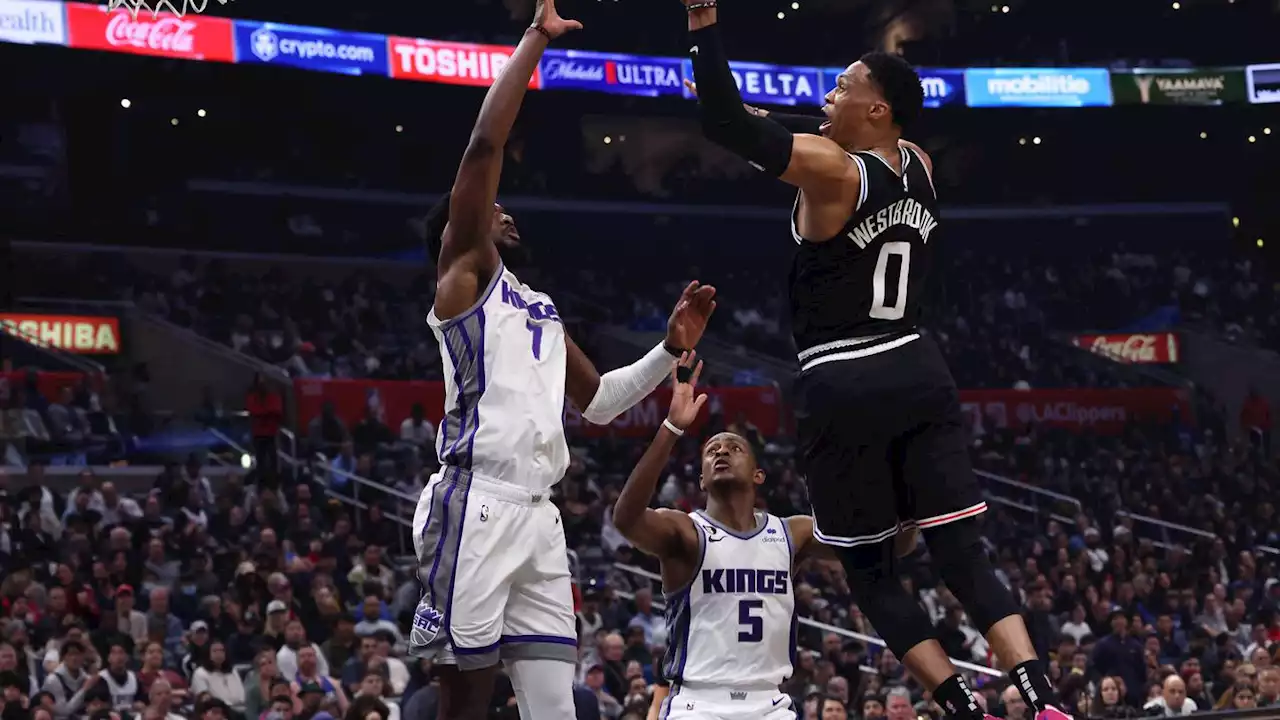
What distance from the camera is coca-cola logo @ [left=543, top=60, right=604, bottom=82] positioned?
26109mm

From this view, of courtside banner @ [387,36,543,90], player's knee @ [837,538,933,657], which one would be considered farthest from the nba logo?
player's knee @ [837,538,933,657]

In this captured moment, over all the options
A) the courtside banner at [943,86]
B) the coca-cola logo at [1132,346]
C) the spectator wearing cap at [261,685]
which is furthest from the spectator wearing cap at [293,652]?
the coca-cola logo at [1132,346]

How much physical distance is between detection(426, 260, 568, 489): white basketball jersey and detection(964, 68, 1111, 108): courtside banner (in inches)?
1034

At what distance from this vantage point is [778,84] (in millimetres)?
27953

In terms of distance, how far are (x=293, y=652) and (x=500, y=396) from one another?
7203 millimetres

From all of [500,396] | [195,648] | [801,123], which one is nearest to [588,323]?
[195,648]

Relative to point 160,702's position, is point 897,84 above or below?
above

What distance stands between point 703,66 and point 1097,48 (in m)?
30.8

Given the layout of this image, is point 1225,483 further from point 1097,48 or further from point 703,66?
point 703,66

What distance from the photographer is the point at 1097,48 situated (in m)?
33.0

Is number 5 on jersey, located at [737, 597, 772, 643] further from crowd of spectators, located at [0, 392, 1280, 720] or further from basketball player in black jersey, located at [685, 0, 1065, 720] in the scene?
crowd of spectators, located at [0, 392, 1280, 720]

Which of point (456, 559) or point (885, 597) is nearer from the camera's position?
point (456, 559)

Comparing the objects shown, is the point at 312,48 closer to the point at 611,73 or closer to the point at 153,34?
the point at 153,34

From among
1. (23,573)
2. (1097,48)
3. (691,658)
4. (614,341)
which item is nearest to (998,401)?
(614,341)
